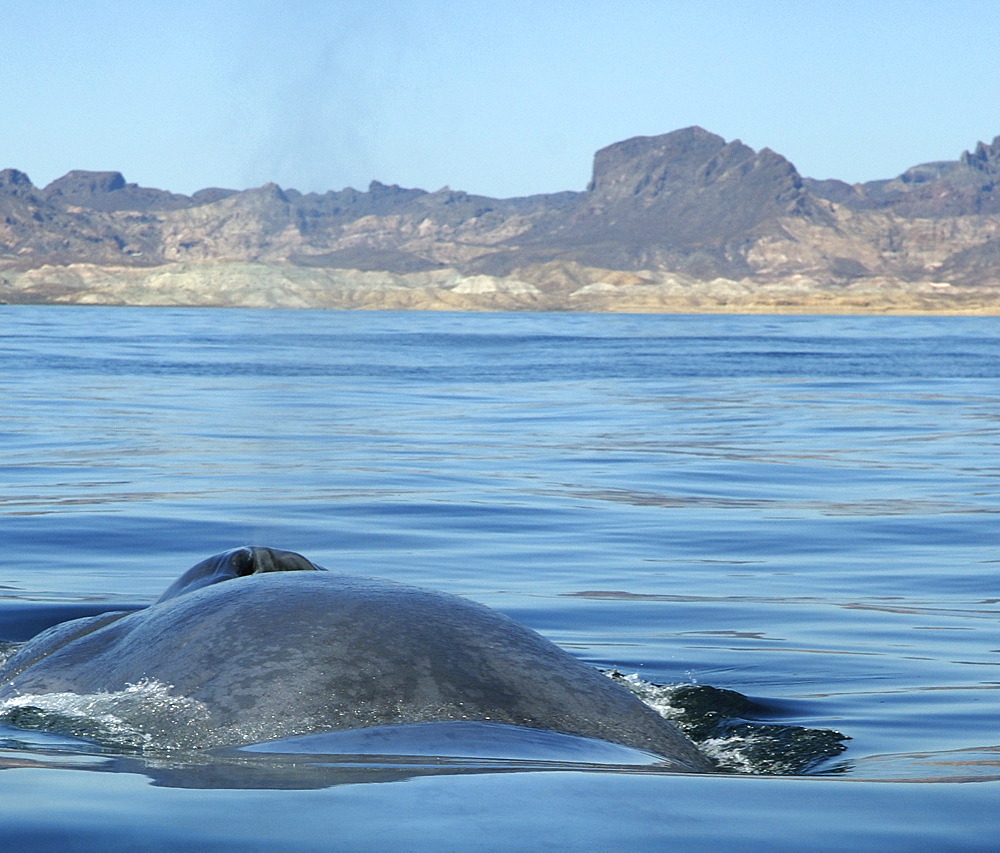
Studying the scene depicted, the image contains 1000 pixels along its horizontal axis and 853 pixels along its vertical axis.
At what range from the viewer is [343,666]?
5043 millimetres

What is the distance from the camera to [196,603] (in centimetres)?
568

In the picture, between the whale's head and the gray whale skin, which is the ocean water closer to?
the gray whale skin

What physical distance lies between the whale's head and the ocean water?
772 millimetres

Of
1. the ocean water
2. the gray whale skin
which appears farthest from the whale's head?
the ocean water

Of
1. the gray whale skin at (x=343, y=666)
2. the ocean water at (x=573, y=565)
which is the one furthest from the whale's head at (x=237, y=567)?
the ocean water at (x=573, y=565)

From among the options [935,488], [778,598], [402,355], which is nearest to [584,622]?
[778,598]

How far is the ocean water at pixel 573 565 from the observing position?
13.1ft

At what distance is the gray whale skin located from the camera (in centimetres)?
495

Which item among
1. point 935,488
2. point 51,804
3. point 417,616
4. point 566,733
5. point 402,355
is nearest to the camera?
point 51,804

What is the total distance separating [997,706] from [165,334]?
278 feet

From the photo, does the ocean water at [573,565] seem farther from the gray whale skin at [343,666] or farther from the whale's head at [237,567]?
the whale's head at [237,567]

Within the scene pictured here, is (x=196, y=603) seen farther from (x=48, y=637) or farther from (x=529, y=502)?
(x=529, y=502)

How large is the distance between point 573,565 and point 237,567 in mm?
7318

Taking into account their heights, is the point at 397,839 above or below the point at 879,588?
above
